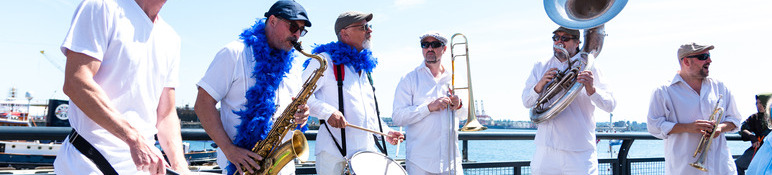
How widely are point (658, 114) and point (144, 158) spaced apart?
4.44 m

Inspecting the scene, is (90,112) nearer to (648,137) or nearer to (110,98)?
(110,98)

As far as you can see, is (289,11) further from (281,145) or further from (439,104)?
(439,104)

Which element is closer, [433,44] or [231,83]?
[231,83]

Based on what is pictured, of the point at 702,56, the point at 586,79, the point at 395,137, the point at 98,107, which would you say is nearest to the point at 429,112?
the point at 395,137

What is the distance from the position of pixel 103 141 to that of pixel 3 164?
979 inches

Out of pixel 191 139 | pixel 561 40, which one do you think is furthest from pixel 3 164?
pixel 561 40

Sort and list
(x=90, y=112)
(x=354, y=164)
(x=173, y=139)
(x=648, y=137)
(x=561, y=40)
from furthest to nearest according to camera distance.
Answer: (x=648, y=137) → (x=561, y=40) → (x=354, y=164) → (x=173, y=139) → (x=90, y=112)

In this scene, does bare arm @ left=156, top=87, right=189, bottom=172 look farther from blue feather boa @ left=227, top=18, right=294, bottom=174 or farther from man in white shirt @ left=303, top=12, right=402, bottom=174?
man in white shirt @ left=303, top=12, right=402, bottom=174

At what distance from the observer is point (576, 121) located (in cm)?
418

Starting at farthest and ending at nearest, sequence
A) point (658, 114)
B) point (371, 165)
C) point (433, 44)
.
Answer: point (658, 114) → point (433, 44) → point (371, 165)

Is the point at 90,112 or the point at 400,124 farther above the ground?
the point at 90,112

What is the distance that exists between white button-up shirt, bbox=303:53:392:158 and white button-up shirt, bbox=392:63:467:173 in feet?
1.47

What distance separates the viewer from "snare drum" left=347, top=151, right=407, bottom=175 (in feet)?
10.9

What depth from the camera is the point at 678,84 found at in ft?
16.3
